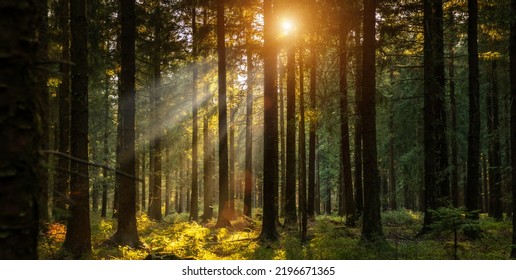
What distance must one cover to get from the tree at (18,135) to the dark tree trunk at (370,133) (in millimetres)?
10288

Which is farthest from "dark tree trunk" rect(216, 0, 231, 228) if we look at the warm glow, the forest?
the warm glow

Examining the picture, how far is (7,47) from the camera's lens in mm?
2217

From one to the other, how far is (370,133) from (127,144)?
7341 millimetres

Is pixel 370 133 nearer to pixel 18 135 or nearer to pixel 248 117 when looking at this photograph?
pixel 18 135

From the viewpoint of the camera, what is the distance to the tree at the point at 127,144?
38.8 ft

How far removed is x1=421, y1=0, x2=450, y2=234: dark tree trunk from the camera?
13359mm

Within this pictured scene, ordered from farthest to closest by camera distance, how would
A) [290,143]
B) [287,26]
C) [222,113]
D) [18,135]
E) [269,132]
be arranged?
[222,113] → [290,143] → [287,26] → [269,132] → [18,135]

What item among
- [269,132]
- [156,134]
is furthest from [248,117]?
[269,132]

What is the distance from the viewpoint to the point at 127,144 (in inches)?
469

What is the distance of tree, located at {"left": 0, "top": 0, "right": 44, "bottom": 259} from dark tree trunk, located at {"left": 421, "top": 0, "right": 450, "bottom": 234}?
12689 millimetres

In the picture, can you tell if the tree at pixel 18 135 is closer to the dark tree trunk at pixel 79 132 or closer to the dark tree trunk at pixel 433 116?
the dark tree trunk at pixel 79 132

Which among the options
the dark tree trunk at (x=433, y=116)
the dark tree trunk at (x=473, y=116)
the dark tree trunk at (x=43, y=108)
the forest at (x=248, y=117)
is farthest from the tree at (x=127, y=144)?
the dark tree trunk at (x=473, y=116)

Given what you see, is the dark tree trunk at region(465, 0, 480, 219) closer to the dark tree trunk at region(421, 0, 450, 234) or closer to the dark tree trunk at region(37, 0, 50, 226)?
the dark tree trunk at region(421, 0, 450, 234)
